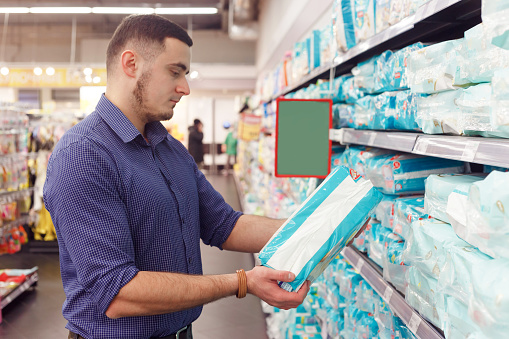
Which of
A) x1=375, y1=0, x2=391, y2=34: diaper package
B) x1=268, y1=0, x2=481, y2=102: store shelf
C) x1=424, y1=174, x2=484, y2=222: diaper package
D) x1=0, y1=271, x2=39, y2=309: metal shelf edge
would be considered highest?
x1=375, y1=0, x2=391, y2=34: diaper package

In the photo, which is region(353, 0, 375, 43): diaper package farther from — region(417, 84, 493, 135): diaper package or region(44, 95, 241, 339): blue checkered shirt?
region(44, 95, 241, 339): blue checkered shirt

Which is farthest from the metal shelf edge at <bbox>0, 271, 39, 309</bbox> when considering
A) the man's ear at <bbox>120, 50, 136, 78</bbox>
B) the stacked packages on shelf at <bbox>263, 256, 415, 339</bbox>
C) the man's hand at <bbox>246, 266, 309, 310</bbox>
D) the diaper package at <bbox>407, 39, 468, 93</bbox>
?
the diaper package at <bbox>407, 39, 468, 93</bbox>

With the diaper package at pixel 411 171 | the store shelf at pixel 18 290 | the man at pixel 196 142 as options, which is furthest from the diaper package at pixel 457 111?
the man at pixel 196 142

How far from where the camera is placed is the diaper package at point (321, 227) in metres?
1.54

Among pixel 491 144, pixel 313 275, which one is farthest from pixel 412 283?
pixel 491 144

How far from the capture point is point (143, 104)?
5.66 ft

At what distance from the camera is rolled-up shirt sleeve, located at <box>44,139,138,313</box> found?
4.61 ft

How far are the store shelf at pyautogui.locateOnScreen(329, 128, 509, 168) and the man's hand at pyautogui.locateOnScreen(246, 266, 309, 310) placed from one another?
0.57 meters

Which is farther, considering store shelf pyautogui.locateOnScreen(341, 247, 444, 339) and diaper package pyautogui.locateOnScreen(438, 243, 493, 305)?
store shelf pyautogui.locateOnScreen(341, 247, 444, 339)

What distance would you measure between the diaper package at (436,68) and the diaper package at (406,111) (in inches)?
3.3

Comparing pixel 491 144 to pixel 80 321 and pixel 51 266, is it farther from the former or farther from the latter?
pixel 51 266

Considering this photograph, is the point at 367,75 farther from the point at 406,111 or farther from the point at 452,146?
the point at 452,146

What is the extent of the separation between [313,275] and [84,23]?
18201mm

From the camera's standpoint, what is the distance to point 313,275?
5.27ft
